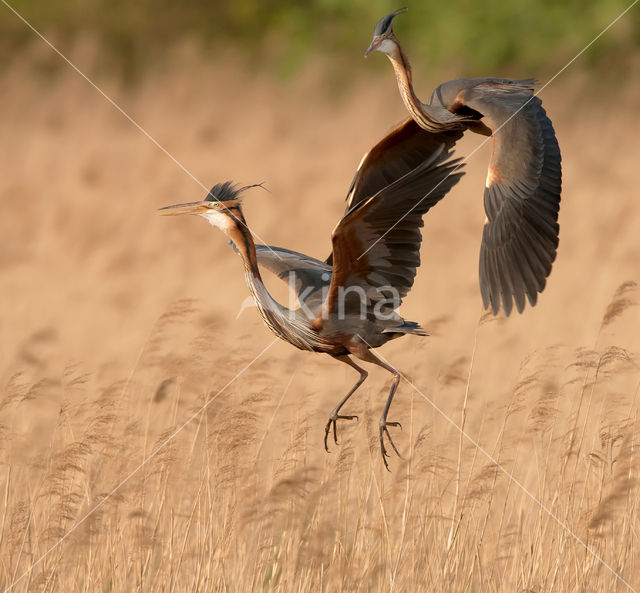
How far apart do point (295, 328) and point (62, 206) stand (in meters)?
7.78

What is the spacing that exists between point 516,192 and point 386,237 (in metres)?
0.55

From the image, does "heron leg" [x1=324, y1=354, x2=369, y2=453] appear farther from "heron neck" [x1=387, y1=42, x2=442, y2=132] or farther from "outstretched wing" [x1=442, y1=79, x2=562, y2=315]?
"heron neck" [x1=387, y1=42, x2=442, y2=132]

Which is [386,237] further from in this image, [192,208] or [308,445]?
[308,445]

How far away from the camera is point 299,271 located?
5.11 meters

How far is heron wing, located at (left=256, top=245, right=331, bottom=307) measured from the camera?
4965 mm

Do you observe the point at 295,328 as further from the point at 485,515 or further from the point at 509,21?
the point at 509,21

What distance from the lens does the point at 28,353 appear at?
627 centimetres

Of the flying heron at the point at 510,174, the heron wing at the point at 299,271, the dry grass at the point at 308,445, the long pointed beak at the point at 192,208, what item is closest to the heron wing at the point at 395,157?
the flying heron at the point at 510,174

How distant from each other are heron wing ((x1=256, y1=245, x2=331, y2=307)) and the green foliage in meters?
8.73

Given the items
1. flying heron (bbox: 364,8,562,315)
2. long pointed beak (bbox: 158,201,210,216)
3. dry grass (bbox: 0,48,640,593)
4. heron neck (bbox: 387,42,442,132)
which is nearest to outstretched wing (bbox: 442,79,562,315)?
flying heron (bbox: 364,8,562,315)

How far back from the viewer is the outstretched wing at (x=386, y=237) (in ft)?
14.8

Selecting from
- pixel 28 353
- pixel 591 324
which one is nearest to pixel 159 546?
pixel 28 353

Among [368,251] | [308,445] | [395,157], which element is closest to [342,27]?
[308,445]

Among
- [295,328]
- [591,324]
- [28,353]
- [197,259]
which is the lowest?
[295,328]
